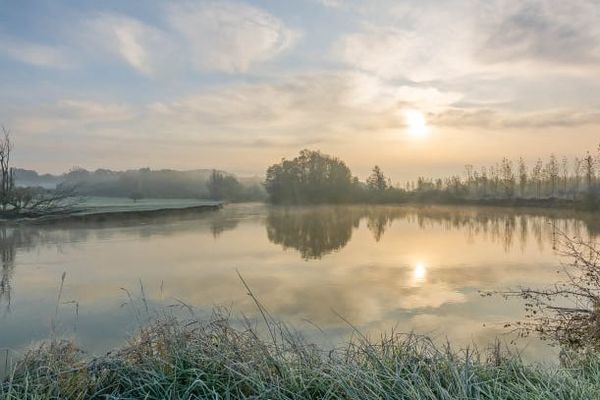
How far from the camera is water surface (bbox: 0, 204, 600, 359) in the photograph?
6.35 meters

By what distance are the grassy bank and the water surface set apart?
1553 millimetres

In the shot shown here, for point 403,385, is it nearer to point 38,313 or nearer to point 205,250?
point 38,313

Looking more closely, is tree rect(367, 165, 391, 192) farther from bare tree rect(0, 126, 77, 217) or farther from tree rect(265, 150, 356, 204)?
bare tree rect(0, 126, 77, 217)

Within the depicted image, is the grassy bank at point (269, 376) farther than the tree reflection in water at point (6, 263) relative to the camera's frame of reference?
No

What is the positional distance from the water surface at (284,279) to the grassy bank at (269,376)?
155 centimetres

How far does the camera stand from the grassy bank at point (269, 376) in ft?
8.57

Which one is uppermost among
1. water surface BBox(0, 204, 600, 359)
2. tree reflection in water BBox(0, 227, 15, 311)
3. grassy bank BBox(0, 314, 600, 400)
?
grassy bank BBox(0, 314, 600, 400)

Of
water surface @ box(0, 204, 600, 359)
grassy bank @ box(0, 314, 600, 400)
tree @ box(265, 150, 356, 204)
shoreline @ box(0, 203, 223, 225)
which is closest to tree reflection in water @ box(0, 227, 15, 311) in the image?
water surface @ box(0, 204, 600, 359)

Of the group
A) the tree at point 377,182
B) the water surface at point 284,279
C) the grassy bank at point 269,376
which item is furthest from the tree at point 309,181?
the grassy bank at point 269,376

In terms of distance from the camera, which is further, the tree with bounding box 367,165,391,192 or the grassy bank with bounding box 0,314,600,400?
the tree with bounding box 367,165,391,192

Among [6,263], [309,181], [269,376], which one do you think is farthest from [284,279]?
[309,181]

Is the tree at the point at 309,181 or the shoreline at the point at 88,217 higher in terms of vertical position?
the tree at the point at 309,181

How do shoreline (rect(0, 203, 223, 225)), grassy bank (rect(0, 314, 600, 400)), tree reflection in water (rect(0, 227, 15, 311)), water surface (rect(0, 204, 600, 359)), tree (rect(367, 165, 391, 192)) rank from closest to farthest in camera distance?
grassy bank (rect(0, 314, 600, 400))
water surface (rect(0, 204, 600, 359))
tree reflection in water (rect(0, 227, 15, 311))
shoreline (rect(0, 203, 223, 225))
tree (rect(367, 165, 391, 192))

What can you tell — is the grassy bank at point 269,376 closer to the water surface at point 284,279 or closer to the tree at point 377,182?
the water surface at point 284,279
